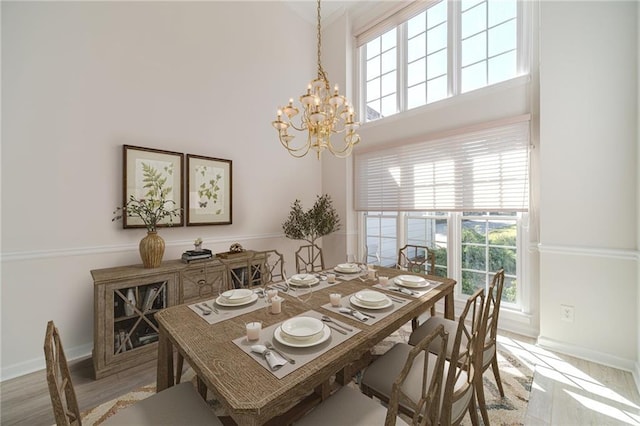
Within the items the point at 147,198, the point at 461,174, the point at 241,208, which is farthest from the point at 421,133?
the point at 147,198

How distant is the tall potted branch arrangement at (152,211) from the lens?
A: 2.34 m

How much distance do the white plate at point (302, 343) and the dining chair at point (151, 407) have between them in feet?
1.35

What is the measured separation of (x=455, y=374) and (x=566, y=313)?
213 cm

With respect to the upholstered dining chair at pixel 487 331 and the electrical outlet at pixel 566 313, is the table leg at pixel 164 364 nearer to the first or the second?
the upholstered dining chair at pixel 487 331

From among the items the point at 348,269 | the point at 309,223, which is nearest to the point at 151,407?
the point at 348,269

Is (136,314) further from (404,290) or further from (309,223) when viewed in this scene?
(404,290)

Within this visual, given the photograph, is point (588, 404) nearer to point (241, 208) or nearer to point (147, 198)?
point (241, 208)

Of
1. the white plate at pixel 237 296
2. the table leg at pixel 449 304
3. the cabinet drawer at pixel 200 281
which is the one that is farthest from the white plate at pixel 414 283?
the cabinet drawer at pixel 200 281

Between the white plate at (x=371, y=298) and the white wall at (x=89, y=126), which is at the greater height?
the white wall at (x=89, y=126)

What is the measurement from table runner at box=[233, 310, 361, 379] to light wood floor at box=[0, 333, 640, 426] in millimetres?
1430

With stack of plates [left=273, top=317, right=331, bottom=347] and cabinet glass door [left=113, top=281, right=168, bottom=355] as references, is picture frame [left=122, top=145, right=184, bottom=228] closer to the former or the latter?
cabinet glass door [left=113, top=281, right=168, bottom=355]

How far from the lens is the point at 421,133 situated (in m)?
3.32

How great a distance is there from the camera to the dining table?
88 centimetres

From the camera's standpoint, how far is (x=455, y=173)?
3.00 m
